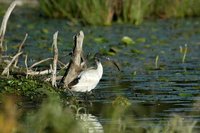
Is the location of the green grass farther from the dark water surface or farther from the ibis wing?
the ibis wing

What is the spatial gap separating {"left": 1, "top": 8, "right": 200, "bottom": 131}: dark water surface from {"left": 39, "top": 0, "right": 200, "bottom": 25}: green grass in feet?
1.30

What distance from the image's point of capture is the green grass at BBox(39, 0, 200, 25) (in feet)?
78.0

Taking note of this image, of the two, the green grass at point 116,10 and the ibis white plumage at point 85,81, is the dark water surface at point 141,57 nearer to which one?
the ibis white plumage at point 85,81

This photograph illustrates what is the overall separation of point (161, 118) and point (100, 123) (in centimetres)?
90

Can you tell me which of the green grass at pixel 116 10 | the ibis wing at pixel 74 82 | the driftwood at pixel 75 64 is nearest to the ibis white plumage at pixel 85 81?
the ibis wing at pixel 74 82

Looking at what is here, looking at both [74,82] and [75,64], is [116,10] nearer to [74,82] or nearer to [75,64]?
[75,64]

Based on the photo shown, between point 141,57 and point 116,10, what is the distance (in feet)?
24.3

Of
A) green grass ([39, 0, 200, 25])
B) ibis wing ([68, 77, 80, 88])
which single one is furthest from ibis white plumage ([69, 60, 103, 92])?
green grass ([39, 0, 200, 25])

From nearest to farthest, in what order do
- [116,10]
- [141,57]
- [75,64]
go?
1. [75,64]
2. [141,57]
3. [116,10]

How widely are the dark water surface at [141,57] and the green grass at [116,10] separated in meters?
0.40

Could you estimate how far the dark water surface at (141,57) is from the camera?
1143cm

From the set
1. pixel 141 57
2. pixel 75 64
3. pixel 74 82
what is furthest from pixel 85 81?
pixel 141 57

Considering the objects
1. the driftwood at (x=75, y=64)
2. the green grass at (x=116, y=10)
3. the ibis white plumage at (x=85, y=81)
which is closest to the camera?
the ibis white plumage at (x=85, y=81)

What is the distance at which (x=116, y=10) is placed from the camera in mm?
24719
